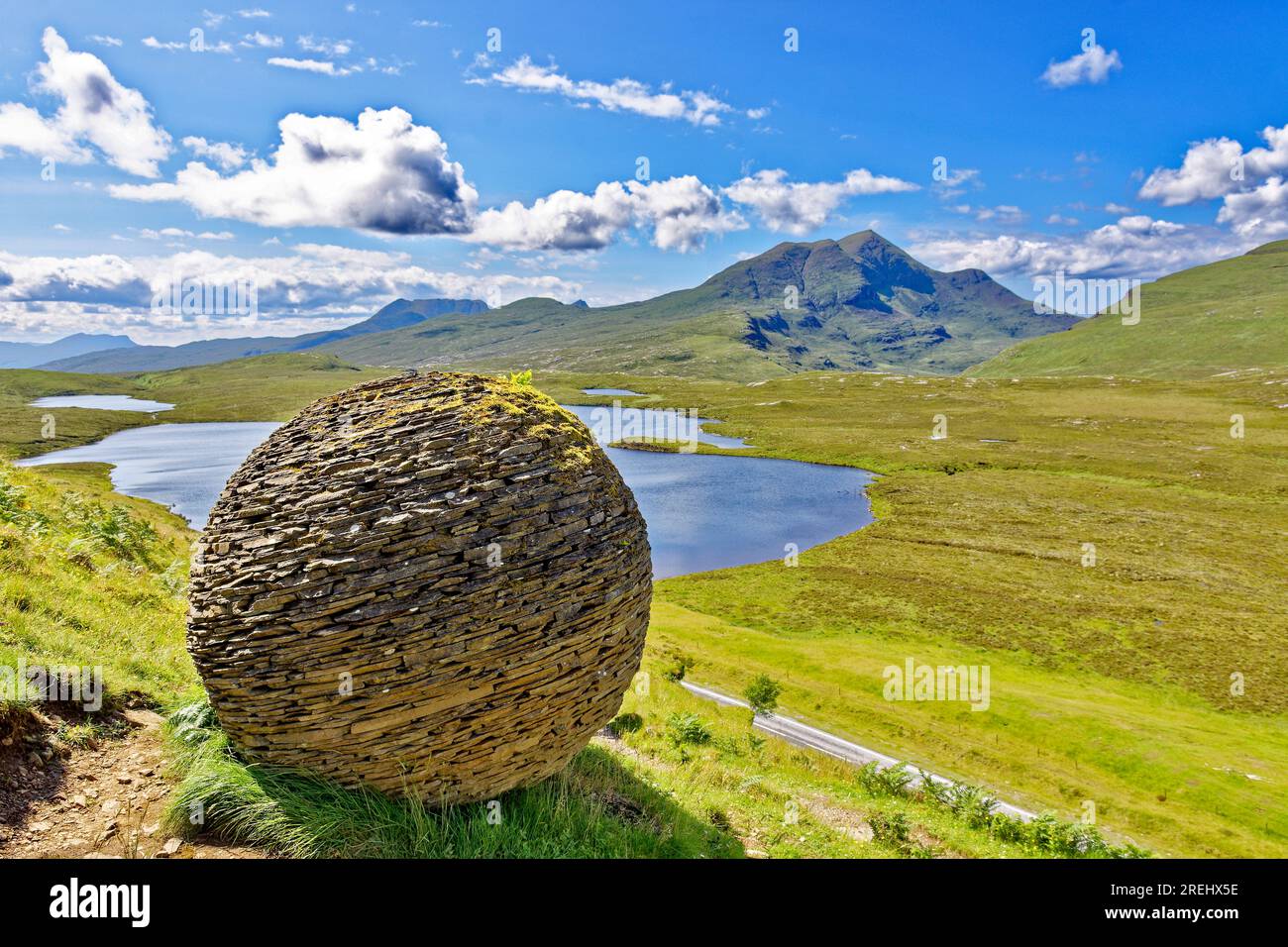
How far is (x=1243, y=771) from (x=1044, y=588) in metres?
28.2

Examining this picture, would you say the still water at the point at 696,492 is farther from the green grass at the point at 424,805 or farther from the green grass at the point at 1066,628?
the green grass at the point at 424,805

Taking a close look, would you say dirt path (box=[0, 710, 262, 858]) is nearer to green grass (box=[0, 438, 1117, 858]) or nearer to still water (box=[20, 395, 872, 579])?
green grass (box=[0, 438, 1117, 858])

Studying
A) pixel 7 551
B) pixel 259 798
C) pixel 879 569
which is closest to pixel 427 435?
pixel 259 798

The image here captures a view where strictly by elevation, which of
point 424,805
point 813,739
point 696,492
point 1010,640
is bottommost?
point 813,739

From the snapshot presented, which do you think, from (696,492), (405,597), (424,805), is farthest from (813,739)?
(696,492)

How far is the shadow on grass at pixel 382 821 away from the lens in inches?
314

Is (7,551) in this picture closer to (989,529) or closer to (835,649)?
(835,649)

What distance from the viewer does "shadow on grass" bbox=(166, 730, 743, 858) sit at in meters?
7.99

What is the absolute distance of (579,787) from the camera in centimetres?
1113

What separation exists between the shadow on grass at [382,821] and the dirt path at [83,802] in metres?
0.36

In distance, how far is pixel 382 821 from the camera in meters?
8.42

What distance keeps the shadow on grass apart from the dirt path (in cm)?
36

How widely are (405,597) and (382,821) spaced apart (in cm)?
315

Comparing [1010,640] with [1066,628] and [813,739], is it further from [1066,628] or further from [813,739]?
[813,739]
